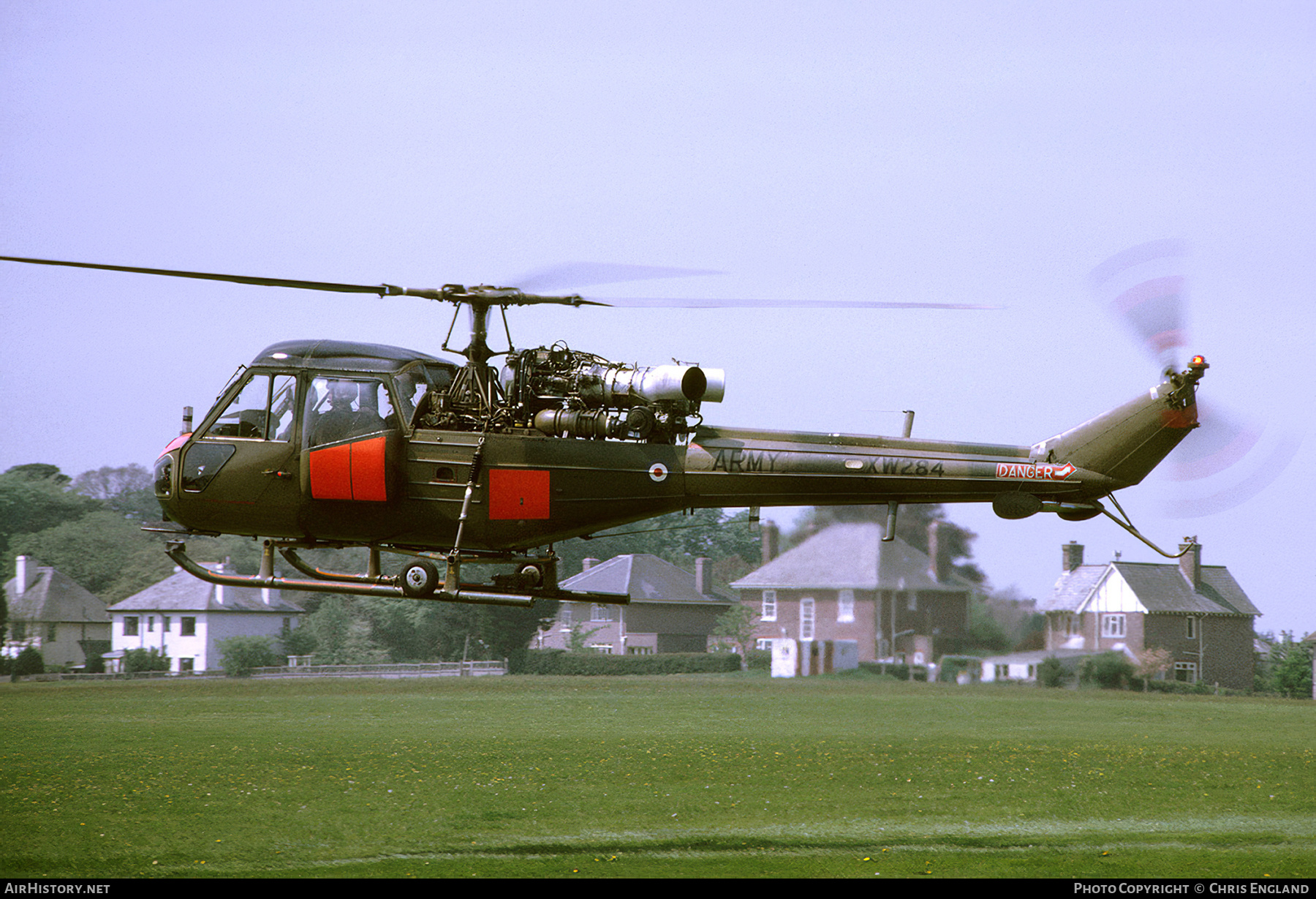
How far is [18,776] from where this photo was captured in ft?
115

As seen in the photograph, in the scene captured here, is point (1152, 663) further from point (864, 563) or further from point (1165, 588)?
point (864, 563)

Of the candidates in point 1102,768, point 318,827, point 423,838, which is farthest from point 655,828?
point 1102,768

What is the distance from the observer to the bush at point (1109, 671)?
64.4 m

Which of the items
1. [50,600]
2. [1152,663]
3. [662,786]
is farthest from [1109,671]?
[50,600]

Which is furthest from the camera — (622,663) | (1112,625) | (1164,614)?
(622,663)

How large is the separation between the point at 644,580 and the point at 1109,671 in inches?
1335

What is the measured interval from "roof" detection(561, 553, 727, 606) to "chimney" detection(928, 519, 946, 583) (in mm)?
36959

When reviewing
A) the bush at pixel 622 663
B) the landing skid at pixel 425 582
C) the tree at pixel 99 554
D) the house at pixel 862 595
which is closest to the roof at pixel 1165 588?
the house at pixel 862 595

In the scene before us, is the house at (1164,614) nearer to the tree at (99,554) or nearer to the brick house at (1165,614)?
the brick house at (1165,614)

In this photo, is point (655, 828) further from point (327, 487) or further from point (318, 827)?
point (327, 487)

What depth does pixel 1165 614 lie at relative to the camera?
7006cm

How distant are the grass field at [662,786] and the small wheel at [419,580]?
6471 millimetres

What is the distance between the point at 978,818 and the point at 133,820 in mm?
19190

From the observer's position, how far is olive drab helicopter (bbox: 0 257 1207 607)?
15641mm
